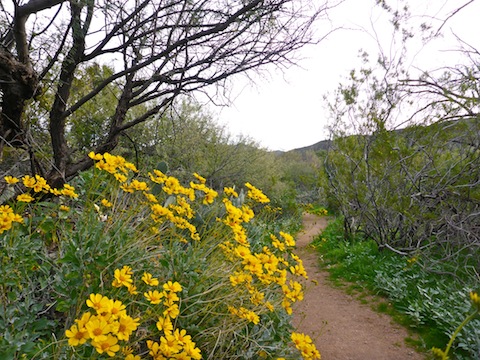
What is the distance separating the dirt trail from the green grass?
142mm

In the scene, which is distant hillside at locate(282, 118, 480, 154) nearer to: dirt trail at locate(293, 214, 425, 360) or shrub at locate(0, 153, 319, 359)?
dirt trail at locate(293, 214, 425, 360)

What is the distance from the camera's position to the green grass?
3016 mm

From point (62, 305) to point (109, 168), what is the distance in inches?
24.4

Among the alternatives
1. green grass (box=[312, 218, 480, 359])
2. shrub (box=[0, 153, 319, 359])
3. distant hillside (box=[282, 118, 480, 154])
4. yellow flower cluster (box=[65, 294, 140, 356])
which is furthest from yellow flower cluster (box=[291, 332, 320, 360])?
distant hillside (box=[282, 118, 480, 154])

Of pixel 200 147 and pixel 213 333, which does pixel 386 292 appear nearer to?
pixel 213 333

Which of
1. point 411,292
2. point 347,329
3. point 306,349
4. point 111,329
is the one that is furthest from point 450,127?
point 111,329

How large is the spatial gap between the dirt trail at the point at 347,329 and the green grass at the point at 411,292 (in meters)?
0.14

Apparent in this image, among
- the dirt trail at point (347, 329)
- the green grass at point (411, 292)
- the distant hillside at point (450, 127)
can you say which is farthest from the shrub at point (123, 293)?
the distant hillside at point (450, 127)

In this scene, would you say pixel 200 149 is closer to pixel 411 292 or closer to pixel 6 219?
pixel 411 292

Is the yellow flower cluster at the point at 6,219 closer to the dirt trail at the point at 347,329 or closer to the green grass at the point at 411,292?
the dirt trail at the point at 347,329

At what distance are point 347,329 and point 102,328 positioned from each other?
10.2 feet

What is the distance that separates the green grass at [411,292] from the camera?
3.02 meters

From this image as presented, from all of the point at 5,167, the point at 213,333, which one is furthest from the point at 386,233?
the point at 5,167

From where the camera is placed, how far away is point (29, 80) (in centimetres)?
239
